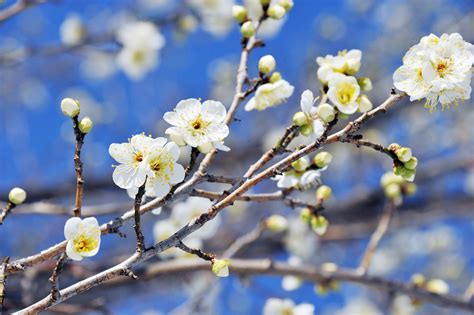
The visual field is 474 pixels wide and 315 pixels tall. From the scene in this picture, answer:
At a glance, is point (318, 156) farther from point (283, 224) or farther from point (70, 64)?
point (70, 64)

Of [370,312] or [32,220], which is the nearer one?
[370,312]

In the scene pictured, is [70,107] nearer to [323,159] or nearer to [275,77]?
[275,77]

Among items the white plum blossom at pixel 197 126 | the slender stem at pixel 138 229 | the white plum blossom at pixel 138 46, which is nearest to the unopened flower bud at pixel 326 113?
the white plum blossom at pixel 197 126

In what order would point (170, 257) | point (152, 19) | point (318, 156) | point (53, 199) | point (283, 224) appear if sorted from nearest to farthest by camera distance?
point (318, 156) < point (283, 224) < point (170, 257) < point (152, 19) < point (53, 199)

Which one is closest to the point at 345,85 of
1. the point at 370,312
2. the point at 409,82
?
the point at 409,82

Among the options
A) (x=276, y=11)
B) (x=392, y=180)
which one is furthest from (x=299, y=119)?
(x=392, y=180)

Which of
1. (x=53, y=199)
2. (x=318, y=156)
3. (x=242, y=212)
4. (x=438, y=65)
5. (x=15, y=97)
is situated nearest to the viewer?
(x=438, y=65)

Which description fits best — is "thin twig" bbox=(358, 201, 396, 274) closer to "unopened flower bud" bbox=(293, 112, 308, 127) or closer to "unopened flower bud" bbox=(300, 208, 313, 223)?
"unopened flower bud" bbox=(300, 208, 313, 223)
